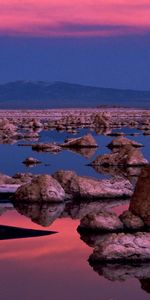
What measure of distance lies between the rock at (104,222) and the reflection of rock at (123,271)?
236 cm

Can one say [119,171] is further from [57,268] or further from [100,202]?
[57,268]

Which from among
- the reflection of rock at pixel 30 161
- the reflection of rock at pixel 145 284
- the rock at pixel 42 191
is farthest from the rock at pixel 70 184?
the reflection of rock at pixel 30 161

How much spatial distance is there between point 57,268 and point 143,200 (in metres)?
3.26

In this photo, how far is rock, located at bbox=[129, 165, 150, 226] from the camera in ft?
51.7

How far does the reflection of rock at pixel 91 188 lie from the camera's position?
67.5 feet

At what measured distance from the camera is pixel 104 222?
15789 millimetres

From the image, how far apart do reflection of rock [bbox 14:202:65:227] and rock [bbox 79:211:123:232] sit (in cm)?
129

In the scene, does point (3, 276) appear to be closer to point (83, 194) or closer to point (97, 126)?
point (83, 194)

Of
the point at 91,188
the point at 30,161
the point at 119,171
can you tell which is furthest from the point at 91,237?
the point at 30,161

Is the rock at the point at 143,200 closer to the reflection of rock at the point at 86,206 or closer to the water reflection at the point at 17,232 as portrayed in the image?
the water reflection at the point at 17,232

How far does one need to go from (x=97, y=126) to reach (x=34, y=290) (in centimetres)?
5921

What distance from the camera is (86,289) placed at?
12.1m

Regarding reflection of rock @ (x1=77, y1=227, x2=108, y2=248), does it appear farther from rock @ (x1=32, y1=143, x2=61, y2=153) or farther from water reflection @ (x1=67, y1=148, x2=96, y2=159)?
rock @ (x1=32, y1=143, x2=61, y2=153)

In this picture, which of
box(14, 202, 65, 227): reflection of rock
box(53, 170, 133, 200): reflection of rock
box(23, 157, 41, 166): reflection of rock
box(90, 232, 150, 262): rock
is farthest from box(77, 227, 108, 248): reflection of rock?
box(23, 157, 41, 166): reflection of rock
